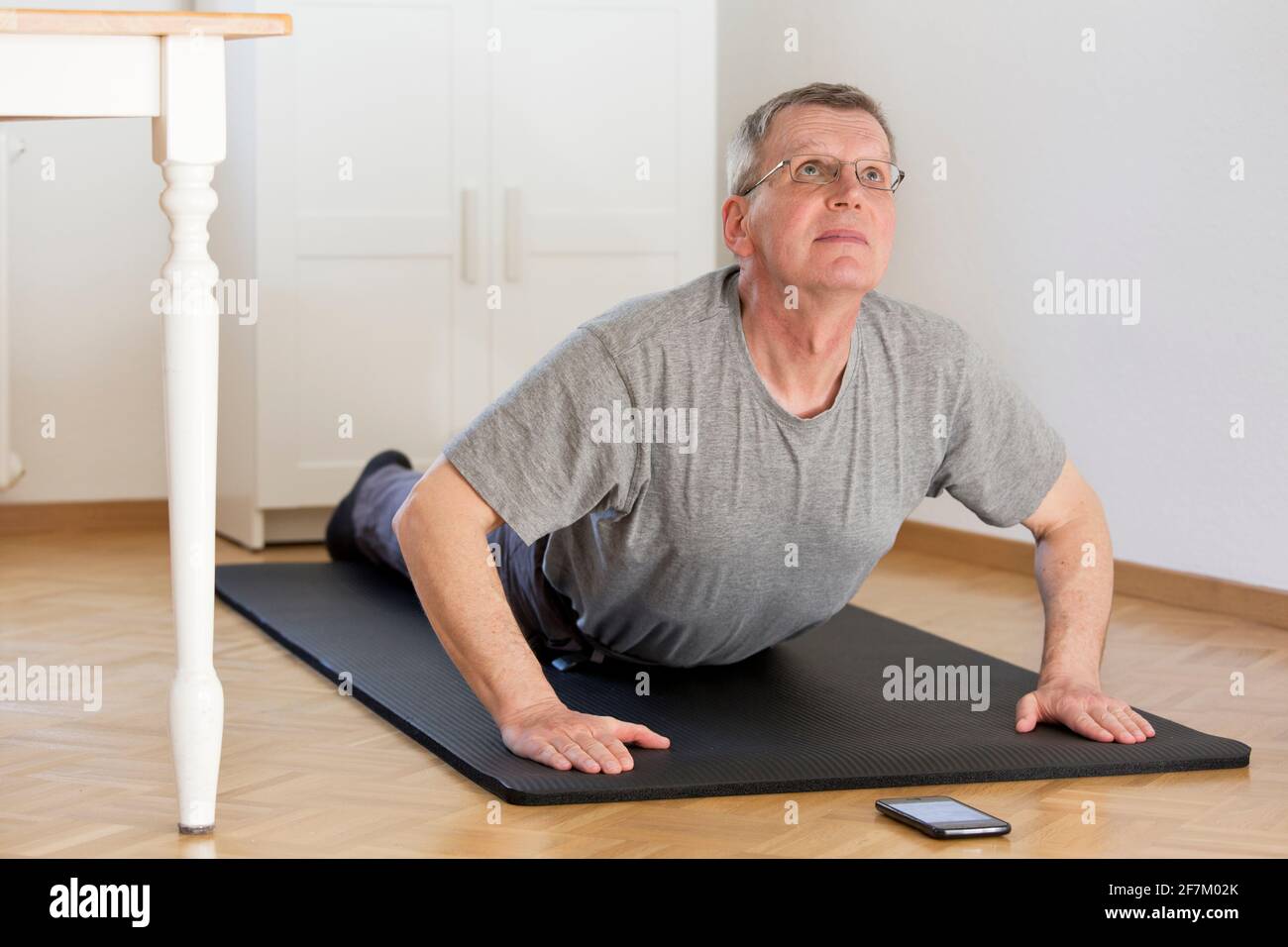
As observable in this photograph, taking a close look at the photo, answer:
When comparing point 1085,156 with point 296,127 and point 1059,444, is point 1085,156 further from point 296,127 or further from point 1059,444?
point 296,127

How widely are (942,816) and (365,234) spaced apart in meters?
3.09

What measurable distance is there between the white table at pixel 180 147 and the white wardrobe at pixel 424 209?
276 centimetres

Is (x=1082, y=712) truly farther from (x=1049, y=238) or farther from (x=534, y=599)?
(x=1049, y=238)

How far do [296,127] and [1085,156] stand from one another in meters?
2.07

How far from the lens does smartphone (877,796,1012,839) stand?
1951mm

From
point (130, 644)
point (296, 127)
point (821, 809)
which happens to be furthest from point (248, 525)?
point (821, 809)

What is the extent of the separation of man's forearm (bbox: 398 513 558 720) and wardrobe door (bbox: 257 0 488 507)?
250 centimetres

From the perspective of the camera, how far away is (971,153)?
4.47 metres

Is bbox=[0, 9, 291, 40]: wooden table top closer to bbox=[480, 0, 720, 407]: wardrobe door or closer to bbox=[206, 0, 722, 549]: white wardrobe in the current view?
bbox=[206, 0, 722, 549]: white wardrobe

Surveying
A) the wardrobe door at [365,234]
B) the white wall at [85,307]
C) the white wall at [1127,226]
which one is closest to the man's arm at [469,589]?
the white wall at [1127,226]
